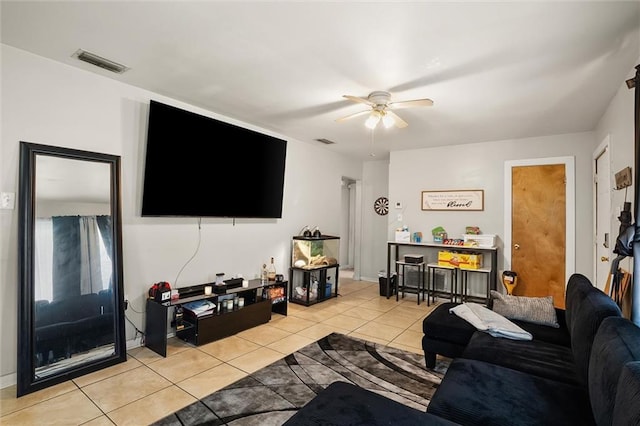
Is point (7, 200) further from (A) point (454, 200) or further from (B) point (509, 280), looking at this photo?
(B) point (509, 280)

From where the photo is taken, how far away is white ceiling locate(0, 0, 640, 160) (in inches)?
76.2

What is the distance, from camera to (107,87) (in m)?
2.97

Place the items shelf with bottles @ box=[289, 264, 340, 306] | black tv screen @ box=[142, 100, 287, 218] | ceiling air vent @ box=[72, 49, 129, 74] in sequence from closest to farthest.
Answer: ceiling air vent @ box=[72, 49, 129, 74]
black tv screen @ box=[142, 100, 287, 218]
shelf with bottles @ box=[289, 264, 340, 306]

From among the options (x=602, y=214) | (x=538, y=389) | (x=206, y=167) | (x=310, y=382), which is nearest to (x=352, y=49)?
(x=206, y=167)

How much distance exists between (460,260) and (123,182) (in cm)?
437

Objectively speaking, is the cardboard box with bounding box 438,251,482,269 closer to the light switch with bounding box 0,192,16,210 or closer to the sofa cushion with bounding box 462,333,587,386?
the sofa cushion with bounding box 462,333,587,386

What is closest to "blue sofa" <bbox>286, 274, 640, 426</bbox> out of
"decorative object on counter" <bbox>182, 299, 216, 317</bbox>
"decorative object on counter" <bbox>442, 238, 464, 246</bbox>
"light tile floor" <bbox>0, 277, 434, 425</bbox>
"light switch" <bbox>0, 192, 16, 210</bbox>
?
"light tile floor" <bbox>0, 277, 434, 425</bbox>

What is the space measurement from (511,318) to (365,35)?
2.57 meters

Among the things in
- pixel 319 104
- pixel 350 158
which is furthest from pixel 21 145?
pixel 350 158

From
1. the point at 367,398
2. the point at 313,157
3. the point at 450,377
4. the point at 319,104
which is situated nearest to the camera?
the point at 367,398

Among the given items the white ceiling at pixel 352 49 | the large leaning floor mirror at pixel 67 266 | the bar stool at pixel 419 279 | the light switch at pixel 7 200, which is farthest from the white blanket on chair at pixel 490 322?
the light switch at pixel 7 200

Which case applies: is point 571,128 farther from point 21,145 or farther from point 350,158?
point 21,145

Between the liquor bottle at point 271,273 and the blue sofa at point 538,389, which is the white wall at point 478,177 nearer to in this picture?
the liquor bottle at point 271,273

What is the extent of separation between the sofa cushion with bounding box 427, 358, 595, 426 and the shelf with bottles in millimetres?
3089
